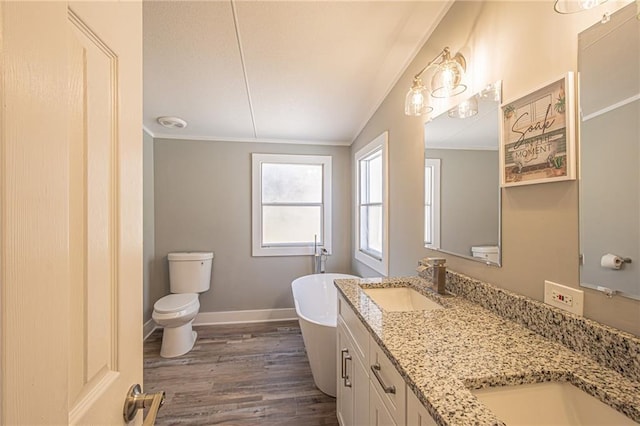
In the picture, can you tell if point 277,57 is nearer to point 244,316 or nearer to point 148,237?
Result: point 148,237

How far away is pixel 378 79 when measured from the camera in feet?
6.90

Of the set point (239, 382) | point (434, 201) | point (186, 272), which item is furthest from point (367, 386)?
point (186, 272)

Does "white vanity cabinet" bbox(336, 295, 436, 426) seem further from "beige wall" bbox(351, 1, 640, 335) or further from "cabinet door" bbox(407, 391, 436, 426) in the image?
"beige wall" bbox(351, 1, 640, 335)

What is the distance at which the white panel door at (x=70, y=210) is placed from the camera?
315mm

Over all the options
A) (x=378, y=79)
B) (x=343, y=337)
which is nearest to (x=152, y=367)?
(x=343, y=337)

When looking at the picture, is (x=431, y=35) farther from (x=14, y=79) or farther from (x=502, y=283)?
(x=14, y=79)

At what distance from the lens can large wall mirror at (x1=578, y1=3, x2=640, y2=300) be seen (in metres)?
0.74

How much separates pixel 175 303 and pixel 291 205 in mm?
1631

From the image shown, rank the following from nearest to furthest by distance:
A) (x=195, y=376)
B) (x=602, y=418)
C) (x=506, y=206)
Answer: (x=602, y=418), (x=506, y=206), (x=195, y=376)

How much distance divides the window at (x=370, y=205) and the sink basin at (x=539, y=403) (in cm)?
167

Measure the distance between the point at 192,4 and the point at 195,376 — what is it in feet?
8.44

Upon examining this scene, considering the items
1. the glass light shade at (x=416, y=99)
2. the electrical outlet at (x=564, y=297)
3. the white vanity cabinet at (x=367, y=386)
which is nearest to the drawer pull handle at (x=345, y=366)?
the white vanity cabinet at (x=367, y=386)

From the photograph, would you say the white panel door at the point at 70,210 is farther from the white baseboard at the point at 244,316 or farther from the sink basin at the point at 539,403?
the white baseboard at the point at 244,316

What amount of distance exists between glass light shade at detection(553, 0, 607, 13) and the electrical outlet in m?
0.85
